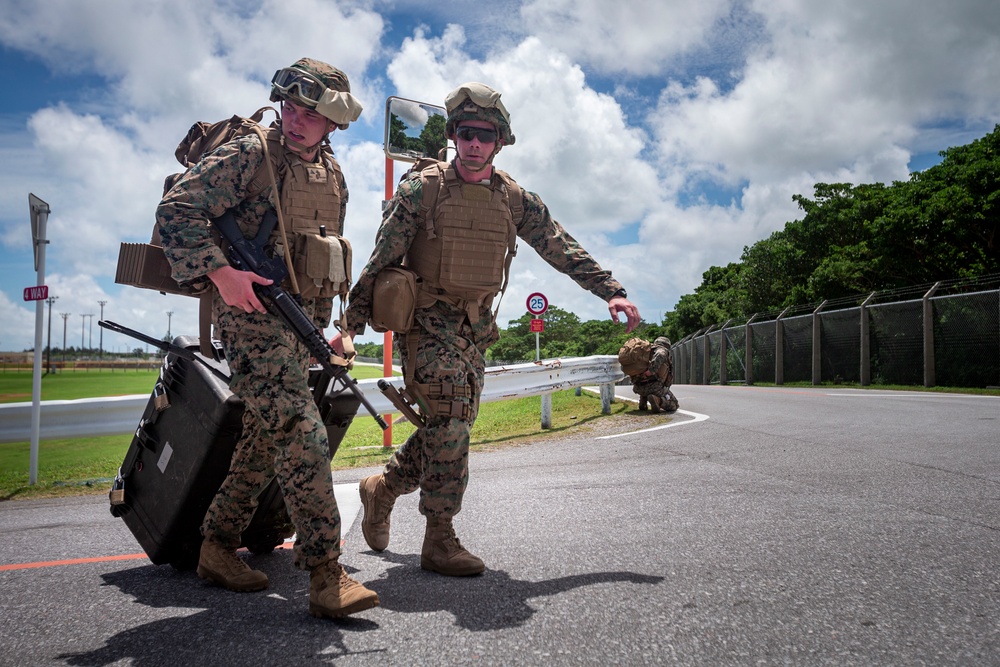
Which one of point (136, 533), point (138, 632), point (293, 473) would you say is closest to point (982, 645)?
point (293, 473)

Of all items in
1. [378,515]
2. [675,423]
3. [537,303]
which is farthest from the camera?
[537,303]

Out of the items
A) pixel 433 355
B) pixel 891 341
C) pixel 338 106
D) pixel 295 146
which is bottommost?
pixel 433 355

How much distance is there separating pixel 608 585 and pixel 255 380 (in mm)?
1574

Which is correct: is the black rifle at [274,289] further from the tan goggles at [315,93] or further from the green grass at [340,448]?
the green grass at [340,448]

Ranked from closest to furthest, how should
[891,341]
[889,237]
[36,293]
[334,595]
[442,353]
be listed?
[334,595]
[442,353]
[36,293]
[891,341]
[889,237]

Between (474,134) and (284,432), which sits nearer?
(284,432)

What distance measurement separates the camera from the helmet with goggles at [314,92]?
292cm

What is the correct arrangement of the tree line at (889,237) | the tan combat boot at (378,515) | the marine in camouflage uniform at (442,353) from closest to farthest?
the marine in camouflage uniform at (442,353) → the tan combat boot at (378,515) → the tree line at (889,237)

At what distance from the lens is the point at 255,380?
2.73 metres

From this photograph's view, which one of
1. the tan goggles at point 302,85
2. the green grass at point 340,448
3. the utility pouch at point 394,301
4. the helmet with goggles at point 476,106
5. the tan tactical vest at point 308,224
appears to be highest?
the helmet with goggles at point 476,106

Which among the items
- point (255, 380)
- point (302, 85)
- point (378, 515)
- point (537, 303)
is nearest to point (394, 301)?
point (255, 380)

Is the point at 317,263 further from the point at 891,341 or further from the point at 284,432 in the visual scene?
the point at 891,341

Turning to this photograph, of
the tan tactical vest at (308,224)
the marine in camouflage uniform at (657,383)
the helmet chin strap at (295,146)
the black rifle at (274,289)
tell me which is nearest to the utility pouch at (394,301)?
the tan tactical vest at (308,224)

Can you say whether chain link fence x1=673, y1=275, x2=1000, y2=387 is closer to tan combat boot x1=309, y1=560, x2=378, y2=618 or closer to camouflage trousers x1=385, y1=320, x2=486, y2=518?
camouflage trousers x1=385, y1=320, x2=486, y2=518
